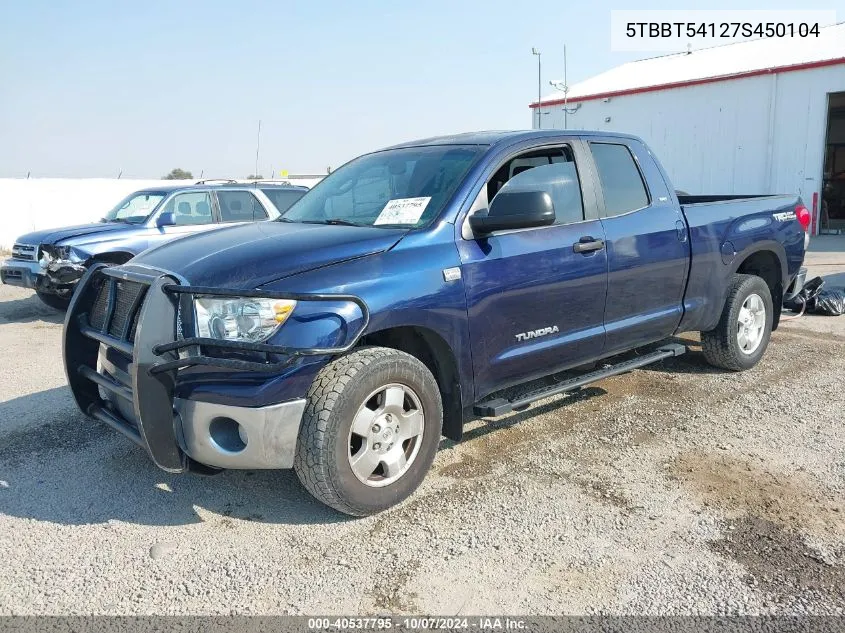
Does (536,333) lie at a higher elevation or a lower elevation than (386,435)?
higher

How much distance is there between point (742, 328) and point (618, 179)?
6.31 ft

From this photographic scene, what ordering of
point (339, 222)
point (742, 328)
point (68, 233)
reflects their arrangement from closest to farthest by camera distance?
1. point (339, 222)
2. point (742, 328)
3. point (68, 233)

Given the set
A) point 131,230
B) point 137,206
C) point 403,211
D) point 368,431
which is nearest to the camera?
point 368,431

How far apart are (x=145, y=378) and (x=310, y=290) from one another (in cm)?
82

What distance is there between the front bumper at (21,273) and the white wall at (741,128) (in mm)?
18108

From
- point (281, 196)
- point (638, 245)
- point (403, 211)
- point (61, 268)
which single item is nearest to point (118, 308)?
point (403, 211)

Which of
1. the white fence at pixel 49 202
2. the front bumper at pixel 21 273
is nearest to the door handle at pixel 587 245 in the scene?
the front bumper at pixel 21 273

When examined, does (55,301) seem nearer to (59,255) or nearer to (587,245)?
(59,255)

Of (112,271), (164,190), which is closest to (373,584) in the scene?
(112,271)

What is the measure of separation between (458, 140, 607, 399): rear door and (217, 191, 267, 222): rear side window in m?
6.01

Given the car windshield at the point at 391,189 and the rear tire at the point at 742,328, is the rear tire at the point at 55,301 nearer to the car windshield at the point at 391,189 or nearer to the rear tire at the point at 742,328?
the car windshield at the point at 391,189

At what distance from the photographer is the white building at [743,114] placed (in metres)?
18.3

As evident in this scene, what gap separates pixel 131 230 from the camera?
8.82 meters

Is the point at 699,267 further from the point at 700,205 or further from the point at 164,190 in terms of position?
the point at 164,190
